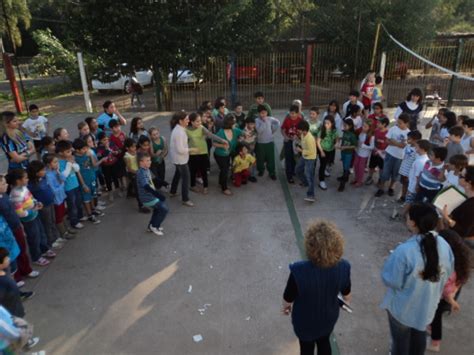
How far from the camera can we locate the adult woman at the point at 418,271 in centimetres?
272

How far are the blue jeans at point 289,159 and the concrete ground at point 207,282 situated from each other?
0.81 metres

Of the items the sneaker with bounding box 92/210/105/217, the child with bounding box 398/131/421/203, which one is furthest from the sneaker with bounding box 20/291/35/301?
the child with bounding box 398/131/421/203

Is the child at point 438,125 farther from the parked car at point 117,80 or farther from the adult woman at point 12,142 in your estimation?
the parked car at point 117,80

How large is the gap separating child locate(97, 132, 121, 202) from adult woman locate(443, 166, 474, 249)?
4860mm

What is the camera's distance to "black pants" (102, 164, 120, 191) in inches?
259

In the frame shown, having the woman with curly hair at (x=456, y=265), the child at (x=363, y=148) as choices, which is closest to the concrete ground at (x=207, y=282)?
the child at (x=363, y=148)

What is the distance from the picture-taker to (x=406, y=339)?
3074 millimetres

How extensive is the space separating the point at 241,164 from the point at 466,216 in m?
3.94

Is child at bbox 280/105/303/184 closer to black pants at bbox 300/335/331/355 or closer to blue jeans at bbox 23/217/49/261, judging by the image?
blue jeans at bbox 23/217/49/261

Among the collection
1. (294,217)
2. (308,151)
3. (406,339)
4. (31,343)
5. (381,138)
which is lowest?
(31,343)

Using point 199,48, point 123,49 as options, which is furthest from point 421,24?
point 123,49

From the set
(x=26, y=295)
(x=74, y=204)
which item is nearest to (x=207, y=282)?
(x=26, y=295)

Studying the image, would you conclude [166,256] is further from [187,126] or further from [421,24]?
[421,24]

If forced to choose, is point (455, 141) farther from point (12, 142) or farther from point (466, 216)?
point (12, 142)
